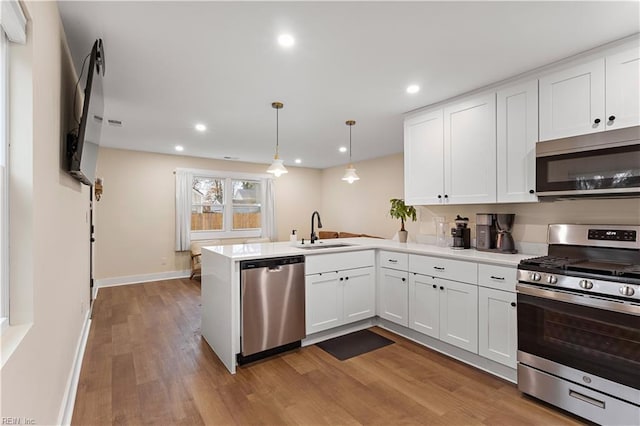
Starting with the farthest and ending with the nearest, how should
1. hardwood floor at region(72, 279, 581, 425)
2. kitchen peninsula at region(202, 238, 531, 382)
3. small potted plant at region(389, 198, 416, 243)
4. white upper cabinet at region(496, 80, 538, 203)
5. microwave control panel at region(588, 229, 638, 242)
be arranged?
small potted plant at region(389, 198, 416, 243)
white upper cabinet at region(496, 80, 538, 203)
kitchen peninsula at region(202, 238, 531, 382)
microwave control panel at region(588, 229, 638, 242)
hardwood floor at region(72, 279, 581, 425)

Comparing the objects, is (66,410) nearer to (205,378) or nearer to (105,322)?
(205,378)

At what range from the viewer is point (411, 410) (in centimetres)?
209

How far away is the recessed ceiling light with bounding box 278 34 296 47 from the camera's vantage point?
6.89 ft

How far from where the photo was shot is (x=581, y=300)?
1979mm

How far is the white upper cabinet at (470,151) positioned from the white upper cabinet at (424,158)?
0.09m

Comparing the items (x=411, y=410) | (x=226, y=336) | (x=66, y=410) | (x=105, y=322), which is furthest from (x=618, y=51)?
(x=105, y=322)

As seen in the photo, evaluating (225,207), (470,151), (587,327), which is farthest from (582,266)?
(225,207)

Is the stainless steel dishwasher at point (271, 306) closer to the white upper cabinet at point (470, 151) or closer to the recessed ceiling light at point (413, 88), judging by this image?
the white upper cabinet at point (470, 151)

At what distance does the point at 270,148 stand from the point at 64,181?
145 inches

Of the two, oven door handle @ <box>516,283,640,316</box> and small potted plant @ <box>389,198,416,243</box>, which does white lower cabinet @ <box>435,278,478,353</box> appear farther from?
small potted plant @ <box>389,198,416,243</box>

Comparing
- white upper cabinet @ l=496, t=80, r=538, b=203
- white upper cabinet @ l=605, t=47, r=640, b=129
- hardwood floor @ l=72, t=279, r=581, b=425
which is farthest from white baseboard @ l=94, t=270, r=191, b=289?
white upper cabinet @ l=605, t=47, r=640, b=129

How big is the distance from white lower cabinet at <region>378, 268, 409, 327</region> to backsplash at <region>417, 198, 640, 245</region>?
964 mm

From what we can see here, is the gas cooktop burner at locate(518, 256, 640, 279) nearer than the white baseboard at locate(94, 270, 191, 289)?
Yes

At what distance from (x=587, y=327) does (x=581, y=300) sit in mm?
175
